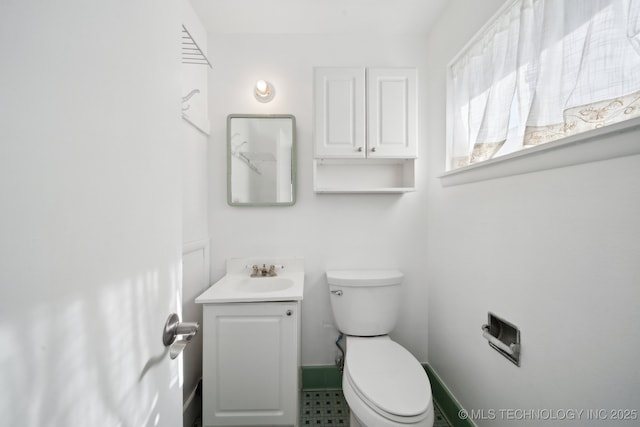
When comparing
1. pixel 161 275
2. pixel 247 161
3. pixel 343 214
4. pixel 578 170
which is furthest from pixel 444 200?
pixel 161 275

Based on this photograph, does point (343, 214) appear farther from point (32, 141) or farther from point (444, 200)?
point (32, 141)

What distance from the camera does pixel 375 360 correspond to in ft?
4.43

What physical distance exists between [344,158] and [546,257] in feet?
3.60

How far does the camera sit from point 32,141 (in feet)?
0.99

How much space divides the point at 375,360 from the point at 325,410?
0.57 metres

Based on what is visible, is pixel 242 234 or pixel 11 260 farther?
pixel 242 234

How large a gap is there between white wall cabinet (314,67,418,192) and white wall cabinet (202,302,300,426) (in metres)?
0.94

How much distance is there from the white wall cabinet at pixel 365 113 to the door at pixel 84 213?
1.11m

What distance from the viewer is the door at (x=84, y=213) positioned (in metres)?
0.29

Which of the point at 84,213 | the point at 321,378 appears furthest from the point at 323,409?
the point at 84,213

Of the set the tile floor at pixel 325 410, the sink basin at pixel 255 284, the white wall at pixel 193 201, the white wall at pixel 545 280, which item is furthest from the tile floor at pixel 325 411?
the sink basin at pixel 255 284

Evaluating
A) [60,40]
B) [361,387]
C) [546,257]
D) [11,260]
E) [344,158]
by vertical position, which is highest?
[344,158]

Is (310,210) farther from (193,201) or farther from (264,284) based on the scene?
(193,201)

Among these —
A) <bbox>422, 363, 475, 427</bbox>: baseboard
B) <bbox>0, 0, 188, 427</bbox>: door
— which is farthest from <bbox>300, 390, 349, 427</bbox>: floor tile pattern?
<bbox>0, 0, 188, 427</bbox>: door
